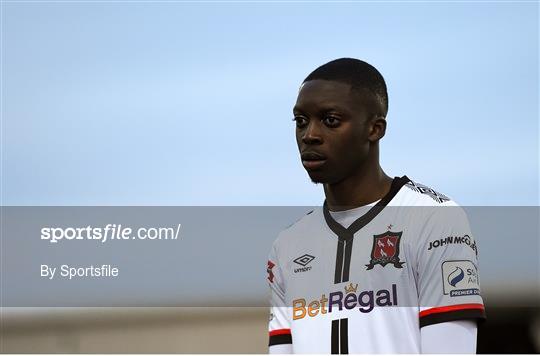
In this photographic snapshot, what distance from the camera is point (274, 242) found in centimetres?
424

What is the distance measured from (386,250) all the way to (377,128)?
615mm

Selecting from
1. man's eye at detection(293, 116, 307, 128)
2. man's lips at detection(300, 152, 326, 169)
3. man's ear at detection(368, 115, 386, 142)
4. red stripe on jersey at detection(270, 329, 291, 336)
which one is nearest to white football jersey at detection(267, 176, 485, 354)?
red stripe on jersey at detection(270, 329, 291, 336)

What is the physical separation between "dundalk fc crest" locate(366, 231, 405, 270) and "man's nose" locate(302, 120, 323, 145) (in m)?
0.56

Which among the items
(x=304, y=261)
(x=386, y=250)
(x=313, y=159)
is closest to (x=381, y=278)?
(x=386, y=250)

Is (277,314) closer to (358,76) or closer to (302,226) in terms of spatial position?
(302,226)

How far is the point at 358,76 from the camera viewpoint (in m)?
3.81

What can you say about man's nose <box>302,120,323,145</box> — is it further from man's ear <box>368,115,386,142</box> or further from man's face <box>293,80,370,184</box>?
man's ear <box>368,115,386,142</box>

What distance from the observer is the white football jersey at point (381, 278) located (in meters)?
3.44

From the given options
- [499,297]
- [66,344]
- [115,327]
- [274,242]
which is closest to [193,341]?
[115,327]

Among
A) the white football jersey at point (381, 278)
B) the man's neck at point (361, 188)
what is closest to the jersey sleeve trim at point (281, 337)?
the white football jersey at point (381, 278)

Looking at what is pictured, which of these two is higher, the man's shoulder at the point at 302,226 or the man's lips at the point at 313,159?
the man's lips at the point at 313,159

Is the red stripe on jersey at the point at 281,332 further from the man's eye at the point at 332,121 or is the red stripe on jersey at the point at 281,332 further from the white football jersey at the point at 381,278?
the man's eye at the point at 332,121

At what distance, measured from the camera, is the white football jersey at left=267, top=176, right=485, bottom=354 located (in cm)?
344

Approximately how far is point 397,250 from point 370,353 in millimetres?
494
